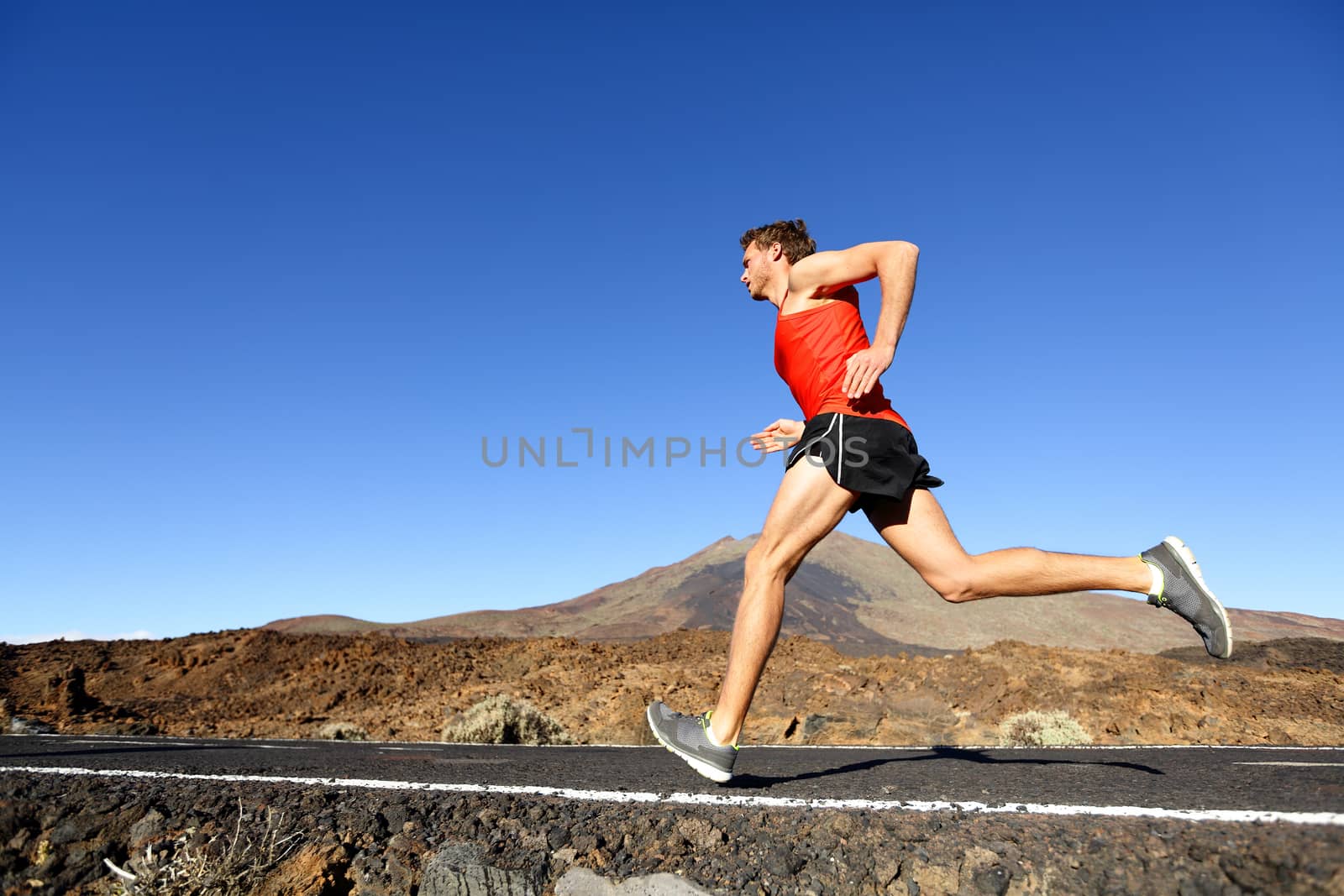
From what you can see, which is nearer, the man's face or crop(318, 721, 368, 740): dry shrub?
the man's face

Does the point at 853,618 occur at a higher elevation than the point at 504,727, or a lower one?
higher

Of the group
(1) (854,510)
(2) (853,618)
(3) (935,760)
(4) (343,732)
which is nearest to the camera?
(1) (854,510)

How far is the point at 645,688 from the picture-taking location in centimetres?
1677

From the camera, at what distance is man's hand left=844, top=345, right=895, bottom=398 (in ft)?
10.7

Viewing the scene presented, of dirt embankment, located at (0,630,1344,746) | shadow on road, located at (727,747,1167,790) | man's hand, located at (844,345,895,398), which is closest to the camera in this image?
man's hand, located at (844,345,895,398)

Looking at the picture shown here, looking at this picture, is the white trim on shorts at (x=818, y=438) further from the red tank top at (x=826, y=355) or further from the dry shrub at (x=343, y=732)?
the dry shrub at (x=343, y=732)

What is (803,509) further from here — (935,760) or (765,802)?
(935,760)

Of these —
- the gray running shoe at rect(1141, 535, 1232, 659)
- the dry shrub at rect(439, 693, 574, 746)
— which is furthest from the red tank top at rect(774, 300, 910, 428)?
the dry shrub at rect(439, 693, 574, 746)

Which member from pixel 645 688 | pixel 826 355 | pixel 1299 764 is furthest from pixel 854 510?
pixel 645 688

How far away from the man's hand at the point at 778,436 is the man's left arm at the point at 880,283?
0.82 m

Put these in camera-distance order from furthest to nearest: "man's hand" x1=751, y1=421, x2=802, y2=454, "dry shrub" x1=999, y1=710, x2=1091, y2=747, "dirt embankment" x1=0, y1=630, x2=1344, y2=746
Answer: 1. "dirt embankment" x1=0, y1=630, x2=1344, y2=746
2. "dry shrub" x1=999, y1=710, x2=1091, y2=747
3. "man's hand" x1=751, y1=421, x2=802, y2=454

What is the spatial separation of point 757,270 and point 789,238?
189 mm

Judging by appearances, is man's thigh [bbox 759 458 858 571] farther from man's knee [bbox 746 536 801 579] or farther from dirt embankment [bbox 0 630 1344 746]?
dirt embankment [bbox 0 630 1344 746]

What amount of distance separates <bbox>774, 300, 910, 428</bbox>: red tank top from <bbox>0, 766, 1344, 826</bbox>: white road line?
1393 millimetres
